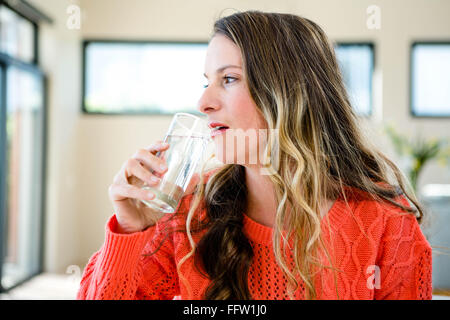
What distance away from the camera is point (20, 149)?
329 centimetres

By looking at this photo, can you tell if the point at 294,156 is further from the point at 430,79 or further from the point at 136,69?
the point at 430,79

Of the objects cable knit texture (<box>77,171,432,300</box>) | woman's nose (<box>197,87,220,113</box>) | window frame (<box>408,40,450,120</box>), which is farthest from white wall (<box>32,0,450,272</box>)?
woman's nose (<box>197,87,220,113</box>)

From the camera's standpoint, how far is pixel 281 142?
843mm

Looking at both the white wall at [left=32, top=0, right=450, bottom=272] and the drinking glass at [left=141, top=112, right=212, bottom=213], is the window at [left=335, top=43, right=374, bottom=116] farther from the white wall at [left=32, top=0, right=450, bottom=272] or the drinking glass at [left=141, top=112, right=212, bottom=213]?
the drinking glass at [left=141, top=112, right=212, bottom=213]

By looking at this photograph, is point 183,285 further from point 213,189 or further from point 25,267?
point 25,267

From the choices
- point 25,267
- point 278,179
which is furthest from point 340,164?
point 25,267

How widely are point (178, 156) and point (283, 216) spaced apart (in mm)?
306

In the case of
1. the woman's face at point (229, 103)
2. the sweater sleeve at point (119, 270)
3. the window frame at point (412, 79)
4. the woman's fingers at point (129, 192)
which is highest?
the window frame at point (412, 79)

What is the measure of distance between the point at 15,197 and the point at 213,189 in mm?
2813

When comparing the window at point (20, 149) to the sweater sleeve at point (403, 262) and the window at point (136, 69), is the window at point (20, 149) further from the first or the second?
the sweater sleeve at point (403, 262)

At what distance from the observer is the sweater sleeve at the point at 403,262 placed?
0.79 m

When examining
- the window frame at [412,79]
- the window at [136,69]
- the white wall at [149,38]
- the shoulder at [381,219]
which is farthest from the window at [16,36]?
the window frame at [412,79]

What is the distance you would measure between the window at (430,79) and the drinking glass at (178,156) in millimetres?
4095

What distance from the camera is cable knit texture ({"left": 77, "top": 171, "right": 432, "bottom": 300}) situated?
74 cm
